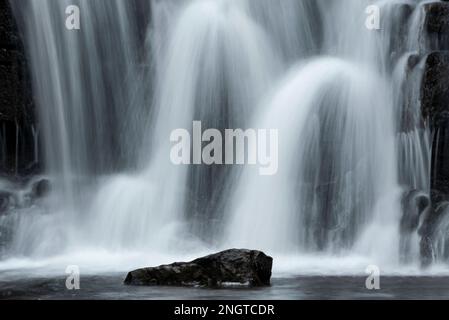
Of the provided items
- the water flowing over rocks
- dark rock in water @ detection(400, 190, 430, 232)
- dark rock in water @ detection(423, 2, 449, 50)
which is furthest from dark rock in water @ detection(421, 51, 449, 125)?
dark rock in water @ detection(400, 190, 430, 232)

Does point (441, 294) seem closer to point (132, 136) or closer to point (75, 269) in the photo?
point (75, 269)

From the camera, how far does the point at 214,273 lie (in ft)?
44.0

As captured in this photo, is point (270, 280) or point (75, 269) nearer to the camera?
point (270, 280)

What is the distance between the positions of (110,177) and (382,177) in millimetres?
6402

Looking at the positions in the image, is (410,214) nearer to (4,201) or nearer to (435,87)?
(435,87)

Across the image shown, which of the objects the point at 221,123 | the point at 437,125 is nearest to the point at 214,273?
the point at 437,125

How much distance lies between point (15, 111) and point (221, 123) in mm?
5031

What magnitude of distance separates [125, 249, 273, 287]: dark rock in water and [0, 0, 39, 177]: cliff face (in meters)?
7.91

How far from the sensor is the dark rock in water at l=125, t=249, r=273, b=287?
13.3 meters

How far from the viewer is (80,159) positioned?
2048 centimetres

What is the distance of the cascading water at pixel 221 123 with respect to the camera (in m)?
18.4
